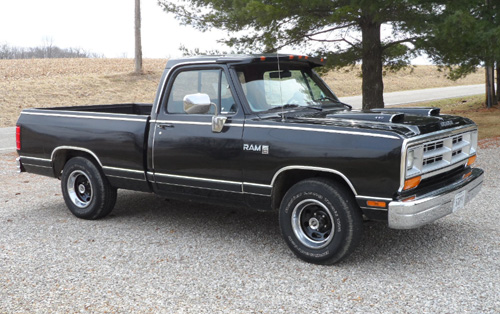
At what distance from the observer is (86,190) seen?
22.1 ft

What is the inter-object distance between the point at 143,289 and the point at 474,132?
3672 millimetres

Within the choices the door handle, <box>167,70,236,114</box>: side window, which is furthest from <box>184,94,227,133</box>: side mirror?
the door handle

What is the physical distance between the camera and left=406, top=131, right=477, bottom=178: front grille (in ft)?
14.9

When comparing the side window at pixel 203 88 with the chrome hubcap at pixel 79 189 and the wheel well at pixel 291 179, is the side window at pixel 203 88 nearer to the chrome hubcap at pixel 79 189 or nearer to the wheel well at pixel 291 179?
the wheel well at pixel 291 179

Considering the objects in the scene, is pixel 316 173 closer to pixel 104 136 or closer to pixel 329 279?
pixel 329 279

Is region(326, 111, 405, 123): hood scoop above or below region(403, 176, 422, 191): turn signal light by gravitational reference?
above

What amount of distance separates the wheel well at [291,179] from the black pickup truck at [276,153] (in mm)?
11

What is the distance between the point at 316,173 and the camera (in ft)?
16.3

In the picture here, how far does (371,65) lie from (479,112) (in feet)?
29.6

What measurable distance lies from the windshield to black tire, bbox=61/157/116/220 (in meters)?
2.21

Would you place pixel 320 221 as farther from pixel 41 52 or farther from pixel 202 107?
pixel 41 52

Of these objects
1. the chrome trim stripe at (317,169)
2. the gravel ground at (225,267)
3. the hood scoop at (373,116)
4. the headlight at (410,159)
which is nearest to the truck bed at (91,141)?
the gravel ground at (225,267)

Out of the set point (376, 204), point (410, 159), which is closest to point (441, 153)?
point (410, 159)

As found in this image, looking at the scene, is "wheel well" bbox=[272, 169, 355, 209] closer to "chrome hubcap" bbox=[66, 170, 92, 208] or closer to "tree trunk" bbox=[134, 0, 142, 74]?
"chrome hubcap" bbox=[66, 170, 92, 208]
